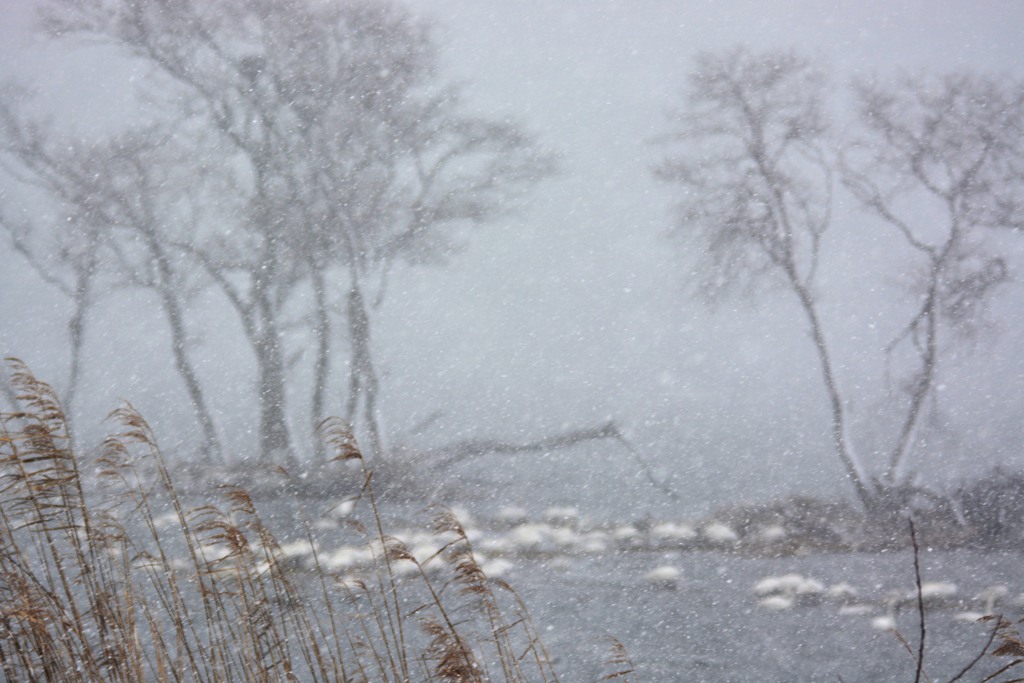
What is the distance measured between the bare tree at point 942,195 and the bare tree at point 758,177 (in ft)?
0.95

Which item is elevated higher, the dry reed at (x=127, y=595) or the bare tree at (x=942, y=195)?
the bare tree at (x=942, y=195)

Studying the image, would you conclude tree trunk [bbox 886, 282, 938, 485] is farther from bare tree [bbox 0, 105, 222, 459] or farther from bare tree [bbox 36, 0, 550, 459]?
bare tree [bbox 0, 105, 222, 459]

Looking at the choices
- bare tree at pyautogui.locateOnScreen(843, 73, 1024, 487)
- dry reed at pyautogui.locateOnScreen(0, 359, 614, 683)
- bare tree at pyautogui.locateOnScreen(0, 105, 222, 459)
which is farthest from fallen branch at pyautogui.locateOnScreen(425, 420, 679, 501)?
dry reed at pyautogui.locateOnScreen(0, 359, 614, 683)

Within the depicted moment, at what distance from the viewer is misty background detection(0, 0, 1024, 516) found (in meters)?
4.44

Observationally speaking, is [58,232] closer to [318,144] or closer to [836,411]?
[318,144]

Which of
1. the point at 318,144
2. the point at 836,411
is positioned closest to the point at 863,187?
the point at 836,411

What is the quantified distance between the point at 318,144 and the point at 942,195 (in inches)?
137

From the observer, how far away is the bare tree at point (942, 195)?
457 centimetres

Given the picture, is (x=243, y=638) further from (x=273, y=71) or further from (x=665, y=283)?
(x=273, y=71)

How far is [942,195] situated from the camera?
4.62m

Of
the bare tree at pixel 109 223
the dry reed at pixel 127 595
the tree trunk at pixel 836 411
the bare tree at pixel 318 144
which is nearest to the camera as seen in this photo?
the dry reed at pixel 127 595

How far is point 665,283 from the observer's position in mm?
4949

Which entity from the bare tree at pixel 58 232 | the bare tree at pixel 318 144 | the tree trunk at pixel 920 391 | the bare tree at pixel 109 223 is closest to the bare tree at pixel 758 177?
the tree trunk at pixel 920 391

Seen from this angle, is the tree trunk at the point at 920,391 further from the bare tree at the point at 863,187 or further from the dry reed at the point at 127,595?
the dry reed at the point at 127,595
